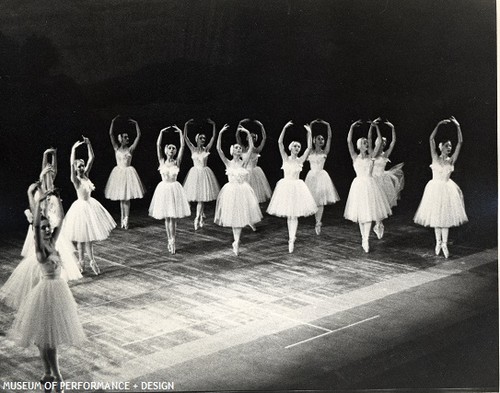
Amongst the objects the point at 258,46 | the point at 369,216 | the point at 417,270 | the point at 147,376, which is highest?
the point at 258,46

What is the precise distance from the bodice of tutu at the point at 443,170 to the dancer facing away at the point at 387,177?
906 millimetres

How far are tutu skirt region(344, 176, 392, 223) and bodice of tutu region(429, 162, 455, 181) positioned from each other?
83 centimetres

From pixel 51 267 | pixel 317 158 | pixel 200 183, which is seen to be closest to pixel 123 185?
pixel 200 183

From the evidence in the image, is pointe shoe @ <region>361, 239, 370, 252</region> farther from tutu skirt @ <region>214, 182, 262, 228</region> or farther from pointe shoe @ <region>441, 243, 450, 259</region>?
tutu skirt @ <region>214, 182, 262, 228</region>

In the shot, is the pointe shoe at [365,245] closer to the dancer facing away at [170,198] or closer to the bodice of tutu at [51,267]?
the dancer facing away at [170,198]

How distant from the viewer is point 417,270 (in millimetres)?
7930

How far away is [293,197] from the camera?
8727 millimetres

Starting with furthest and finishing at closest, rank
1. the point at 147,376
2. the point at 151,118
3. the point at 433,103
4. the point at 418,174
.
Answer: the point at 418,174, the point at 151,118, the point at 433,103, the point at 147,376

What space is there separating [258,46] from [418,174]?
390cm

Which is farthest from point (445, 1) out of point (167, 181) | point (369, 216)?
point (167, 181)

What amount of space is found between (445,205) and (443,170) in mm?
418

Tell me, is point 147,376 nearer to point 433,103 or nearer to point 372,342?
point 372,342

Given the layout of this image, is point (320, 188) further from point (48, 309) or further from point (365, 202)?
point (48, 309)

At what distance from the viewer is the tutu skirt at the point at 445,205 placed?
8.14 m
